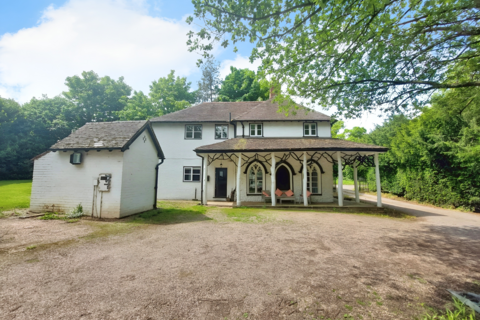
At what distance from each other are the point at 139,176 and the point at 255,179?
791cm

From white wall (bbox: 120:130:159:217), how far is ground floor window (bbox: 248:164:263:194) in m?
6.64

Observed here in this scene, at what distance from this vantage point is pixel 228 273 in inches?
159

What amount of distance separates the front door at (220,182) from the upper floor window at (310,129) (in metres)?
6.87

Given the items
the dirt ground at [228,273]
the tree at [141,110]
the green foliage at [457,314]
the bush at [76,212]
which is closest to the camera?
the green foliage at [457,314]

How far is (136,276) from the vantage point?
12.7 feet

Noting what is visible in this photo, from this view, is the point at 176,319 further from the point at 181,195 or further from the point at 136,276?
the point at 181,195

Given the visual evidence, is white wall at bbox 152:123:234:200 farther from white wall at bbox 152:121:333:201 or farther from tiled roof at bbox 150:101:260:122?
tiled roof at bbox 150:101:260:122

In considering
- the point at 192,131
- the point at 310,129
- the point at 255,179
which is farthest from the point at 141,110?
the point at 310,129

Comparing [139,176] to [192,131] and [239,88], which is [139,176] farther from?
[239,88]

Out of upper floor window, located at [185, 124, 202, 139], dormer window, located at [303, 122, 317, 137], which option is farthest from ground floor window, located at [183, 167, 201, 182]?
dormer window, located at [303, 122, 317, 137]

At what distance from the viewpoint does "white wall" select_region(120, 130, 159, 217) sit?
9.40 m

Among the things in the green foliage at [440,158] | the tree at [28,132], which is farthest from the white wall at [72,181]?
the tree at [28,132]

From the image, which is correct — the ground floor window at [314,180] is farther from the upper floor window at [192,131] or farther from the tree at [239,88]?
the tree at [239,88]

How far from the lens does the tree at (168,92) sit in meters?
29.2
